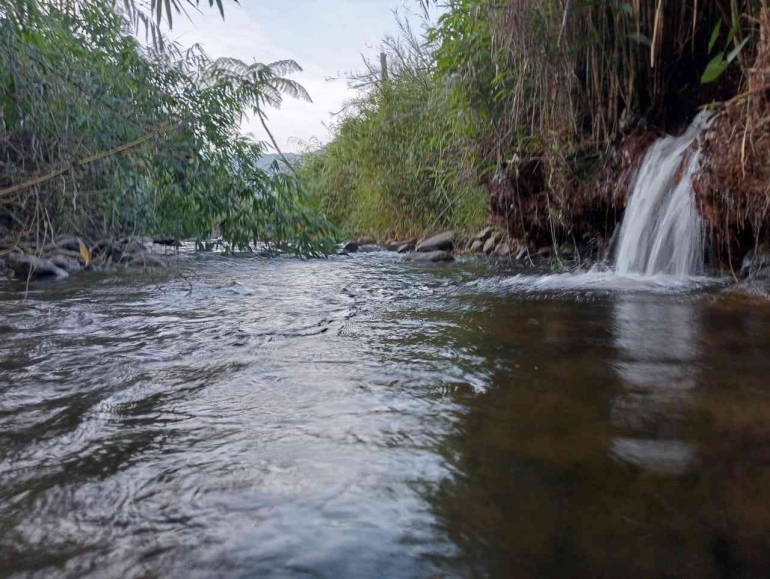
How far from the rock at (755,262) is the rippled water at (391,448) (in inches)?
37.1

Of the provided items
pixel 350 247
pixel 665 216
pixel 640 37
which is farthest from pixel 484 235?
pixel 640 37

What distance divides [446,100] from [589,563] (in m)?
5.25

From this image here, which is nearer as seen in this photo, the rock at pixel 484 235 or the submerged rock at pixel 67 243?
the submerged rock at pixel 67 243

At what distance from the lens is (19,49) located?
2664 millimetres

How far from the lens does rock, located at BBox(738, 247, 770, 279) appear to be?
12.0 ft

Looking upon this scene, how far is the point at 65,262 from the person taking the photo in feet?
18.3

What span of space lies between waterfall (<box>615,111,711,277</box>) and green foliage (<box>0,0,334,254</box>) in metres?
2.18

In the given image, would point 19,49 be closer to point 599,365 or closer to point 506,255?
point 599,365

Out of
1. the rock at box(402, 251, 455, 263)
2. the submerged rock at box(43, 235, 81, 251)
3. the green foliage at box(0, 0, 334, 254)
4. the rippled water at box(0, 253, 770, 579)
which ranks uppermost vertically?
the green foliage at box(0, 0, 334, 254)

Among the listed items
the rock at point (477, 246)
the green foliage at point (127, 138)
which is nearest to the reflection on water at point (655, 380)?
the green foliage at point (127, 138)

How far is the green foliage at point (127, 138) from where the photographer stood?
285 centimetres

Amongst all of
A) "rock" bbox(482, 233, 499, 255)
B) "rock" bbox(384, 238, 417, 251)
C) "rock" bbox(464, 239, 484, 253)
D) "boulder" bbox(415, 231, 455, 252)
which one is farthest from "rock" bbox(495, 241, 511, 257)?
"rock" bbox(384, 238, 417, 251)

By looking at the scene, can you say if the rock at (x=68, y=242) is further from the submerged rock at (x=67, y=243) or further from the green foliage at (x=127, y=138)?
the green foliage at (x=127, y=138)

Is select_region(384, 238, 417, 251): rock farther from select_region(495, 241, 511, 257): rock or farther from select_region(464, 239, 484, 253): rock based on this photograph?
select_region(495, 241, 511, 257): rock
